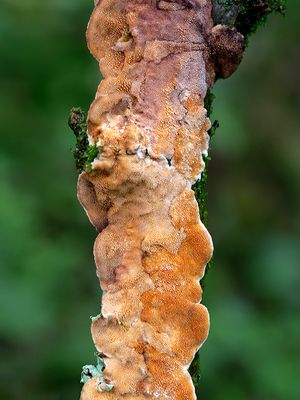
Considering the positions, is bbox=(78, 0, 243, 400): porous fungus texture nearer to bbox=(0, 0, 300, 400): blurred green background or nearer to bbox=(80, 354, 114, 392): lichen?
bbox=(80, 354, 114, 392): lichen

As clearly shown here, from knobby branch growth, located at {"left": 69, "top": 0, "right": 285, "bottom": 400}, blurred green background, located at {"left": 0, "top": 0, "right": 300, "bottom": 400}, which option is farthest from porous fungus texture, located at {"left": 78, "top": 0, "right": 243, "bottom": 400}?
blurred green background, located at {"left": 0, "top": 0, "right": 300, "bottom": 400}

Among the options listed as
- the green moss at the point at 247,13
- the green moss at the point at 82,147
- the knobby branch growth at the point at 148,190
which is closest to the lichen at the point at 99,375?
the knobby branch growth at the point at 148,190

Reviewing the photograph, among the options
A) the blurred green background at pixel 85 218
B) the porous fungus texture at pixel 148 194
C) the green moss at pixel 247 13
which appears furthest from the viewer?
the blurred green background at pixel 85 218

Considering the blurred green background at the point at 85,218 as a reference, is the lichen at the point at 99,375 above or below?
below

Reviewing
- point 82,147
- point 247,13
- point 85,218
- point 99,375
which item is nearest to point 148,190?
point 82,147

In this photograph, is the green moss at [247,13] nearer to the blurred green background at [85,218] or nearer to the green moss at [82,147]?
the green moss at [82,147]

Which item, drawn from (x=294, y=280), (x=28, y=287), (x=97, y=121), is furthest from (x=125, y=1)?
(x=294, y=280)

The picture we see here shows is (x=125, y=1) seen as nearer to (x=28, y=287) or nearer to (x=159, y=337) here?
(x=159, y=337)
